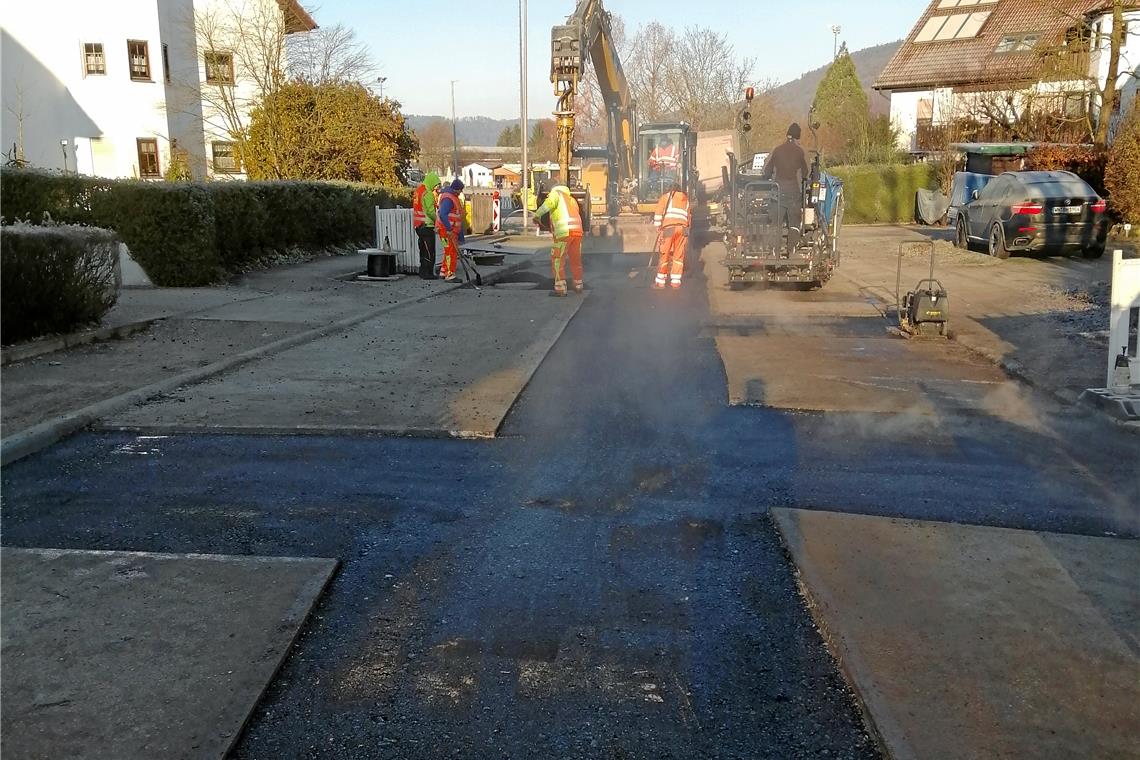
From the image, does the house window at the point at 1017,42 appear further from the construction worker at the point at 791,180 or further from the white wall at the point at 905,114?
the construction worker at the point at 791,180

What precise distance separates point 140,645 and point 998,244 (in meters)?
19.3

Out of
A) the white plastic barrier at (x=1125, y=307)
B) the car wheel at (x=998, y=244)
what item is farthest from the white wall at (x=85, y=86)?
the white plastic barrier at (x=1125, y=307)

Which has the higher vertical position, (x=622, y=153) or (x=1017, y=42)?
(x=1017, y=42)

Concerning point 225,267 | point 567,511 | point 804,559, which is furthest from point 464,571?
point 225,267

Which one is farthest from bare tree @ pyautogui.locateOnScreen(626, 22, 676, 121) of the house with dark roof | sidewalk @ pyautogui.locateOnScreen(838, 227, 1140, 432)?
sidewalk @ pyautogui.locateOnScreen(838, 227, 1140, 432)

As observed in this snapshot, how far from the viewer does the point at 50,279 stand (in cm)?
1012

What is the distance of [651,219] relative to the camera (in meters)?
27.2

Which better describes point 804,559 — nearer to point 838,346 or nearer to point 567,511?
point 567,511

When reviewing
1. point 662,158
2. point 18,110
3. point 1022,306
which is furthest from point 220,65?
point 1022,306

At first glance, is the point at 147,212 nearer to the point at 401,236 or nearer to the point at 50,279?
the point at 401,236

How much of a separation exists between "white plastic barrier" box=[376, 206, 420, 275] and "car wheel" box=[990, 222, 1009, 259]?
11.3 m

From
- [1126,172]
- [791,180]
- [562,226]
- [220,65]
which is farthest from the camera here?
[220,65]

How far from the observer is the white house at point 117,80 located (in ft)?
120

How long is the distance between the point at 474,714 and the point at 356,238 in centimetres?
2245
